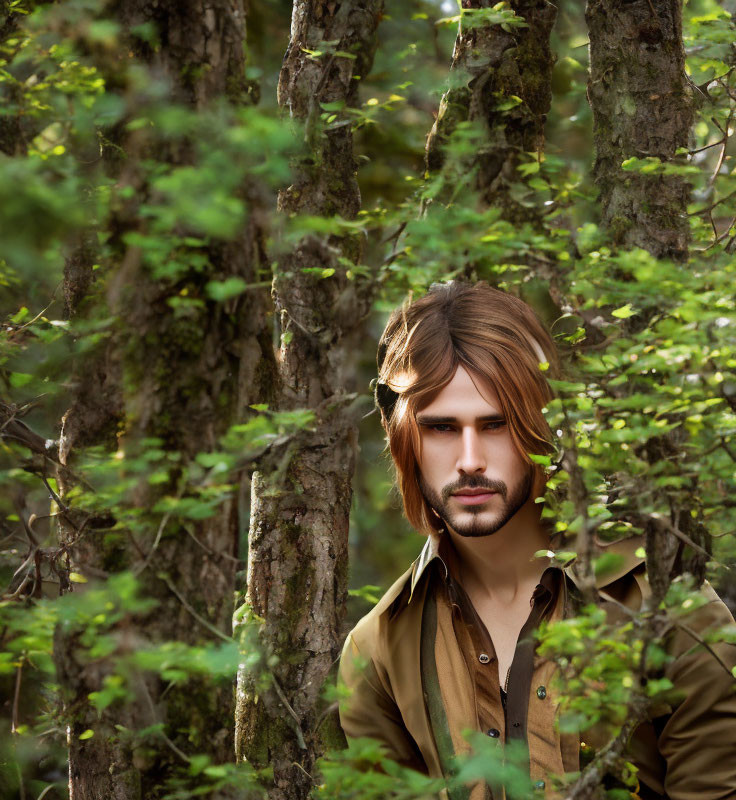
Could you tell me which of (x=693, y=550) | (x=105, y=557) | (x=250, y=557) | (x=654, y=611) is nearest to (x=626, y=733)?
(x=654, y=611)

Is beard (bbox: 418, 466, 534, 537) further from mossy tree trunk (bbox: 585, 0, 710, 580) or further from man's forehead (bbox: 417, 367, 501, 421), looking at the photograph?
mossy tree trunk (bbox: 585, 0, 710, 580)

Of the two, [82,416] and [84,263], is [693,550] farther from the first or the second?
[84,263]

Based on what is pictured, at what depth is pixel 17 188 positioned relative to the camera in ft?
6.31

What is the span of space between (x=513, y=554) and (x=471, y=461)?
52 centimetres

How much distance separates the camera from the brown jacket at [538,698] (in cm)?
254

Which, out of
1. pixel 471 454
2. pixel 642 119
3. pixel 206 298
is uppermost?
pixel 642 119

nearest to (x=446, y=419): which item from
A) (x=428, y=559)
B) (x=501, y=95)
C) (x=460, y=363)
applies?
(x=460, y=363)

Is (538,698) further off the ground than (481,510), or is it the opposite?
(481,510)

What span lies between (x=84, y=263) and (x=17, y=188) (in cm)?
106

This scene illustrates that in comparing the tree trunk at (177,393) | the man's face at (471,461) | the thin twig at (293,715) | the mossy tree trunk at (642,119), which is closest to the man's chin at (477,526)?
the man's face at (471,461)

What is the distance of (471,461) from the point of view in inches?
109

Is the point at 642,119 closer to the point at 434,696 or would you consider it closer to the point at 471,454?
the point at 471,454

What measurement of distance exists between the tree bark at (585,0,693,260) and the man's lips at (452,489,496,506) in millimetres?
1152

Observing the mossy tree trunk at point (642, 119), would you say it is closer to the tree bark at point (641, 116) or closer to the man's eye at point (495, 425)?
the tree bark at point (641, 116)
